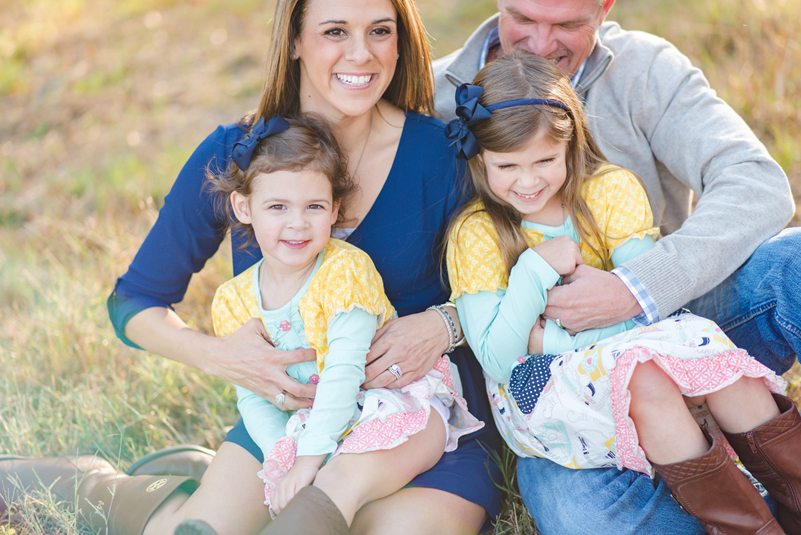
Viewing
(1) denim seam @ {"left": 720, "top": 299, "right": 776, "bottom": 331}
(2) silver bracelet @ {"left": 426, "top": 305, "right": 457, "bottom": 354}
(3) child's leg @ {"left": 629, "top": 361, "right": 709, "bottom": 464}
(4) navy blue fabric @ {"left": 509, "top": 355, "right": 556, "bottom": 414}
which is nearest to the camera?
(3) child's leg @ {"left": 629, "top": 361, "right": 709, "bottom": 464}

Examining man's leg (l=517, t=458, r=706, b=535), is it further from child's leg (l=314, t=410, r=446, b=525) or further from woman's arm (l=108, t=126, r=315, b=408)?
woman's arm (l=108, t=126, r=315, b=408)

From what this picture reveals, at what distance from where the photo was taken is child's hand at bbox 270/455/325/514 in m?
1.81

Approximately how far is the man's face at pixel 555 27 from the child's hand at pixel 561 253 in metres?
0.75

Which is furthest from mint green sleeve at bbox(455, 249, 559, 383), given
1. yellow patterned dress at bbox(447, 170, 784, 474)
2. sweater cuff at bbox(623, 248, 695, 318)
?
sweater cuff at bbox(623, 248, 695, 318)

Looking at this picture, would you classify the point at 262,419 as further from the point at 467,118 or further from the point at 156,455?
the point at 467,118

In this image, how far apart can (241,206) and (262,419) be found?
67 cm

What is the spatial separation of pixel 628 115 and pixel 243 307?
61.5 inches

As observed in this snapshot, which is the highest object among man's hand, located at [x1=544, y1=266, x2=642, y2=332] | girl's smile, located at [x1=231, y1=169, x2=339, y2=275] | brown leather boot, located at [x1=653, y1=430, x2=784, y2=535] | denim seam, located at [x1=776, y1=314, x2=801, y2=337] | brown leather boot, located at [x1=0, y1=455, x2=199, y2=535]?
girl's smile, located at [x1=231, y1=169, x2=339, y2=275]

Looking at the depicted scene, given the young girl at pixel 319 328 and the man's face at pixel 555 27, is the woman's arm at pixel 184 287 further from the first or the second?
the man's face at pixel 555 27

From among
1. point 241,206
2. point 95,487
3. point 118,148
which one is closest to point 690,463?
point 241,206

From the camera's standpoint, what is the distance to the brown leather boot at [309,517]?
5.28ft

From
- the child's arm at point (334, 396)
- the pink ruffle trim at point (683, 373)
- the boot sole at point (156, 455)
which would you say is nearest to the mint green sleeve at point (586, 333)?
the pink ruffle trim at point (683, 373)

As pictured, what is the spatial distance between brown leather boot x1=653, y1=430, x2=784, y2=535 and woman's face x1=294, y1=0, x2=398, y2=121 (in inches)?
56.0

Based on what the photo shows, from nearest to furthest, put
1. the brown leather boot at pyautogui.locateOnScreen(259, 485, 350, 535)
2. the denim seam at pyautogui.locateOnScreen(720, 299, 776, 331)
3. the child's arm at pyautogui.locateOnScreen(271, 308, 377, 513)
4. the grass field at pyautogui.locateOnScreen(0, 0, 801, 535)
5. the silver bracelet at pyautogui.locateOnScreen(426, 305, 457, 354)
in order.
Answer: the brown leather boot at pyautogui.locateOnScreen(259, 485, 350, 535)
the child's arm at pyautogui.locateOnScreen(271, 308, 377, 513)
the denim seam at pyautogui.locateOnScreen(720, 299, 776, 331)
the silver bracelet at pyautogui.locateOnScreen(426, 305, 457, 354)
the grass field at pyautogui.locateOnScreen(0, 0, 801, 535)
